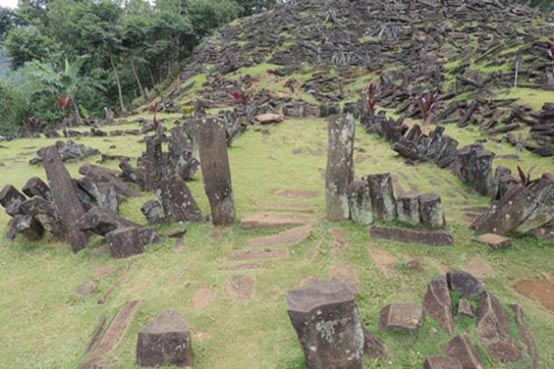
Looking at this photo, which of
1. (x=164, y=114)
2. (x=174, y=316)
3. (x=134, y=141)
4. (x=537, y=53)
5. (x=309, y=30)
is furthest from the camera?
(x=309, y=30)

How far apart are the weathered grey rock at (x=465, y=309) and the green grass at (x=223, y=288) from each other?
10 centimetres

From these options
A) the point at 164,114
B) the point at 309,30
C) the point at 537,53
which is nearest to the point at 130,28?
the point at 164,114

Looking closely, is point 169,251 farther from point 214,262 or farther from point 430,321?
point 430,321

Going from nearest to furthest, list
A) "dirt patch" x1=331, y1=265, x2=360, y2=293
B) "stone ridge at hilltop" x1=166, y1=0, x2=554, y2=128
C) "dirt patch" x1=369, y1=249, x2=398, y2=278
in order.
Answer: "dirt patch" x1=331, y1=265, x2=360, y2=293 < "dirt patch" x1=369, y1=249, x2=398, y2=278 < "stone ridge at hilltop" x1=166, y1=0, x2=554, y2=128

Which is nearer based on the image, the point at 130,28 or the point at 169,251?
the point at 169,251

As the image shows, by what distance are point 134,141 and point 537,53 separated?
15875mm

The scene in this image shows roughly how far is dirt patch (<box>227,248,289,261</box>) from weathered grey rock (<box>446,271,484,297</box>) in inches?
72.1

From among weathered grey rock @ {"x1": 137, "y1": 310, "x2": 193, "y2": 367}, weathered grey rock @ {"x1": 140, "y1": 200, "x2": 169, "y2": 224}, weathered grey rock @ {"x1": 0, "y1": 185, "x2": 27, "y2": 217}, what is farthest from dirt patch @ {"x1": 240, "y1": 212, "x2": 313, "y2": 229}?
weathered grey rock @ {"x1": 0, "y1": 185, "x2": 27, "y2": 217}

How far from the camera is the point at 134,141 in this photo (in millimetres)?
13656

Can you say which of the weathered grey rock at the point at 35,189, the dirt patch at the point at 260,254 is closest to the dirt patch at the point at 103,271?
the dirt patch at the point at 260,254

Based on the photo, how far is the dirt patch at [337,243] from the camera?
4.57 m

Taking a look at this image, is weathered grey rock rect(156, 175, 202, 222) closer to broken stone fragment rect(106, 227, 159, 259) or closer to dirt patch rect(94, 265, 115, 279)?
broken stone fragment rect(106, 227, 159, 259)

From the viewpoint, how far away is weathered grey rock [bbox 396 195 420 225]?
480cm

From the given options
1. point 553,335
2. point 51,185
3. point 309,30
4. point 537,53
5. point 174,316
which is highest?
point 309,30
